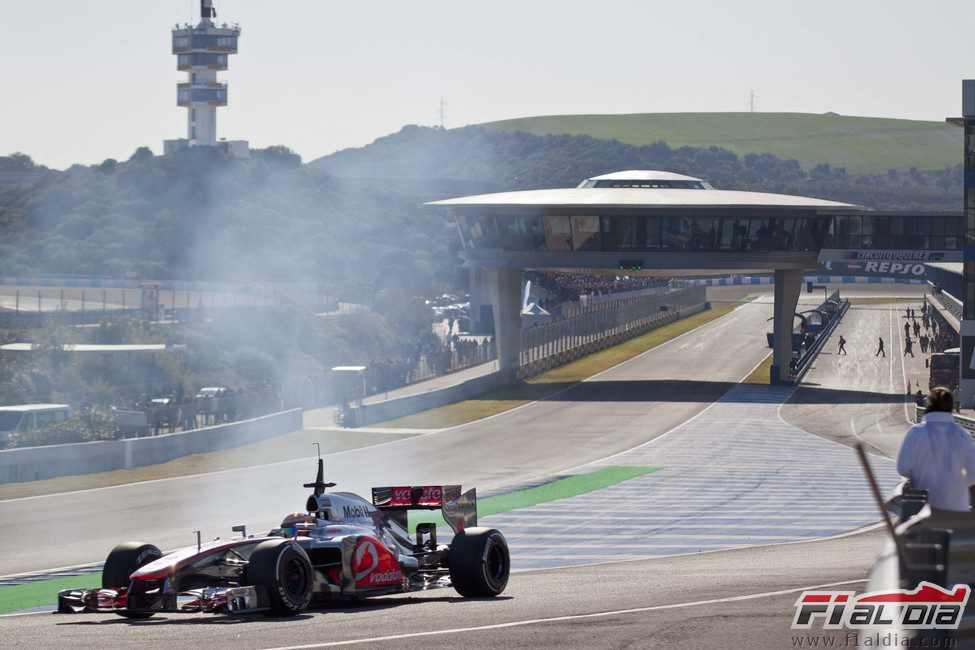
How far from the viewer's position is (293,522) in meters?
15.2

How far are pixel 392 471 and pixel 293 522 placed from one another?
2490 cm

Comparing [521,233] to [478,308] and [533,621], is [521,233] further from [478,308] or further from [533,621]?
[533,621]

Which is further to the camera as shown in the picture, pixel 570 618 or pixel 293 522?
pixel 293 522

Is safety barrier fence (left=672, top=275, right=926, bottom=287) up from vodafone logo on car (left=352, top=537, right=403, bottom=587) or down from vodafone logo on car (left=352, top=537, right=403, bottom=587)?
up

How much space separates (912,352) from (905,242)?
8.83 m

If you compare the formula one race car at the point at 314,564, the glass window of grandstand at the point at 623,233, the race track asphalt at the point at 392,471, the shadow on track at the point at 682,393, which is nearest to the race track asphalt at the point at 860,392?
the shadow on track at the point at 682,393

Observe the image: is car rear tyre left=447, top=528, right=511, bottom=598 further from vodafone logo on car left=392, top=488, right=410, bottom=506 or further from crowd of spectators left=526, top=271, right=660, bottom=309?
crowd of spectators left=526, top=271, right=660, bottom=309

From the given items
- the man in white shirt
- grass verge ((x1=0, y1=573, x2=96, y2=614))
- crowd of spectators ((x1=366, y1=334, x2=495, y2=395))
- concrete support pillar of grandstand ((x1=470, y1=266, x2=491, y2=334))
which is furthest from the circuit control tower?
the man in white shirt

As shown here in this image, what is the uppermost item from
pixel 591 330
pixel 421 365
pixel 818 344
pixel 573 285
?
pixel 573 285

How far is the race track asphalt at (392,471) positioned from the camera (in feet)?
95.8

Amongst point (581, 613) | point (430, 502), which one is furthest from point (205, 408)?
point (581, 613)

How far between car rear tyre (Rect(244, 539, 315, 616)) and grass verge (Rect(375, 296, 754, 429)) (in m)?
38.6

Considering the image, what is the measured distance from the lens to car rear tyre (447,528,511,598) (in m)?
14.9

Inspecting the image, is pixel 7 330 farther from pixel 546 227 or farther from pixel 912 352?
pixel 912 352
